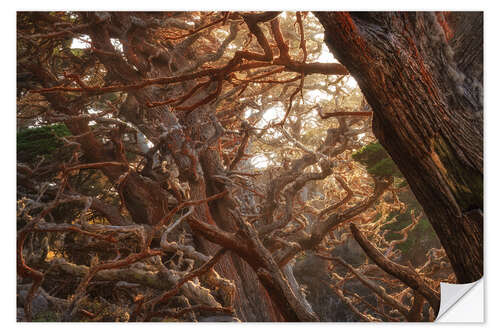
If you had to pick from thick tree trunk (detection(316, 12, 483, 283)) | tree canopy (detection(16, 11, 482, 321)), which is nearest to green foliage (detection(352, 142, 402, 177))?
tree canopy (detection(16, 11, 482, 321))

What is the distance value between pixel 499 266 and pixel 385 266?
23.5 inches

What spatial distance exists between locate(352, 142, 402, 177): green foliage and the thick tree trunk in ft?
6.17

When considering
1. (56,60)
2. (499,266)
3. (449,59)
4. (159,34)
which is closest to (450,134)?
(449,59)

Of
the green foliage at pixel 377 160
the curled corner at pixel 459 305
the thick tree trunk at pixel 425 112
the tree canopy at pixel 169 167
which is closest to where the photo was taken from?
the thick tree trunk at pixel 425 112

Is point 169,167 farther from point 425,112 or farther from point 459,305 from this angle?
point 425,112

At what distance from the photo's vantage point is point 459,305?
246cm

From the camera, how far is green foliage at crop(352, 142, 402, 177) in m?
3.42

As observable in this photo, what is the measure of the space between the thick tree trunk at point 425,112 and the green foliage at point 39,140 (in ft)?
8.70

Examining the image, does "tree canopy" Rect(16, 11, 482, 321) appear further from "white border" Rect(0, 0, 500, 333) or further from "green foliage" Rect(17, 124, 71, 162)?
"white border" Rect(0, 0, 500, 333)

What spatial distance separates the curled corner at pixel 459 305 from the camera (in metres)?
2.34

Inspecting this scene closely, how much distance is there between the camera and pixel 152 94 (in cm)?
410
